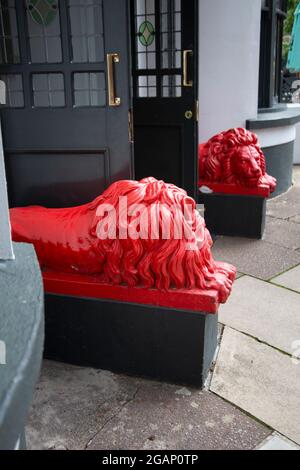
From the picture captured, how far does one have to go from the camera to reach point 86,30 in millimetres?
2865

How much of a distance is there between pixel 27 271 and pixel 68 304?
1.38 m

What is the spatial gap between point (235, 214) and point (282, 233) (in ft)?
2.09

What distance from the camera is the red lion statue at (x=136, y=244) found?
7.55 ft

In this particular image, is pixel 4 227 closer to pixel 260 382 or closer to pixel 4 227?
pixel 4 227

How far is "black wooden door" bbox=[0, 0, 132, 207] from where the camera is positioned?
2.69 metres

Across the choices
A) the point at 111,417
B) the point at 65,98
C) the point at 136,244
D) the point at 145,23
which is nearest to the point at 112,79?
the point at 65,98

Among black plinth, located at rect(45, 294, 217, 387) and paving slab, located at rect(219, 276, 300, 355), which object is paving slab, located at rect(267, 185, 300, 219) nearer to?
paving slab, located at rect(219, 276, 300, 355)

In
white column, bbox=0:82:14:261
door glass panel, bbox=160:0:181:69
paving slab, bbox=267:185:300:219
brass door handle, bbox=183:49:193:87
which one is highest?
door glass panel, bbox=160:0:181:69

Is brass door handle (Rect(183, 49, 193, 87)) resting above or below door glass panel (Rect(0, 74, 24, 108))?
above

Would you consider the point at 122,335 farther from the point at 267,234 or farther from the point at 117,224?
the point at 267,234

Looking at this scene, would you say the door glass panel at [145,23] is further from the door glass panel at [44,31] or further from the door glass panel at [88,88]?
the door glass panel at [44,31]

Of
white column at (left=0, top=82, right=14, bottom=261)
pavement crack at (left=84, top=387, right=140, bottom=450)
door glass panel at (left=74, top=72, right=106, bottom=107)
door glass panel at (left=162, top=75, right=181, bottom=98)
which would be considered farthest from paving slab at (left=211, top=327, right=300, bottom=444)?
door glass panel at (left=162, top=75, right=181, bottom=98)

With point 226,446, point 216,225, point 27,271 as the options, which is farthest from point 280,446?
point 216,225

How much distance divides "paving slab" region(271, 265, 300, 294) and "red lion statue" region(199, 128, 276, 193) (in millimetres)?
1029
